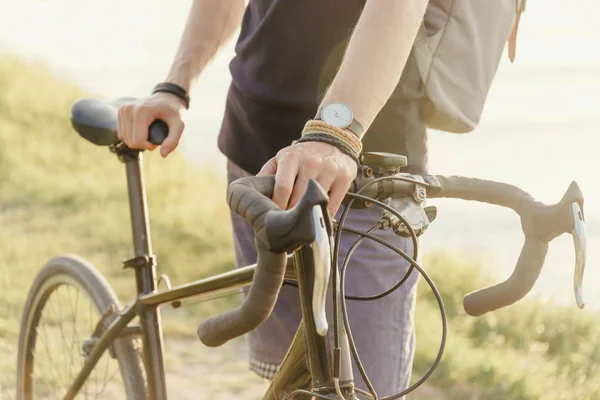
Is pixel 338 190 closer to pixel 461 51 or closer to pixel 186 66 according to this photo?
pixel 461 51

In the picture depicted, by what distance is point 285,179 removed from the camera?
97 cm

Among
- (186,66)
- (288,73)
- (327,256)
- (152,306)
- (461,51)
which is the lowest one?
(327,256)

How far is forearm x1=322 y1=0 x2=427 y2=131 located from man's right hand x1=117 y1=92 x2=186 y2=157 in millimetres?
707

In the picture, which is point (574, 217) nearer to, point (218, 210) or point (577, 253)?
point (577, 253)

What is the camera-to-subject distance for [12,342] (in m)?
3.79

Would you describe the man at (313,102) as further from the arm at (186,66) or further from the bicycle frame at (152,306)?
the bicycle frame at (152,306)

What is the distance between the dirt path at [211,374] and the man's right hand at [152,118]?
1.90 metres

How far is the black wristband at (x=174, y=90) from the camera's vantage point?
179cm

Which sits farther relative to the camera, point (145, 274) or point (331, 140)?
point (145, 274)

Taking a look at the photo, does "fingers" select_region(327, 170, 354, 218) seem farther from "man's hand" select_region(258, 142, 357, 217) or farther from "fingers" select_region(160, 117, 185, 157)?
"fingers" select_region(160, 117, 185, 157)

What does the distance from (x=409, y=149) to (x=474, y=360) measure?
2150 millimetres

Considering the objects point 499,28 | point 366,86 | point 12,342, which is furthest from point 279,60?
point 12,342

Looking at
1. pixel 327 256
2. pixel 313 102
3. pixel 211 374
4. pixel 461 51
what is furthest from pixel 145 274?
pixel 211 374

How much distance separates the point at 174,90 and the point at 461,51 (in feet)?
2.24
